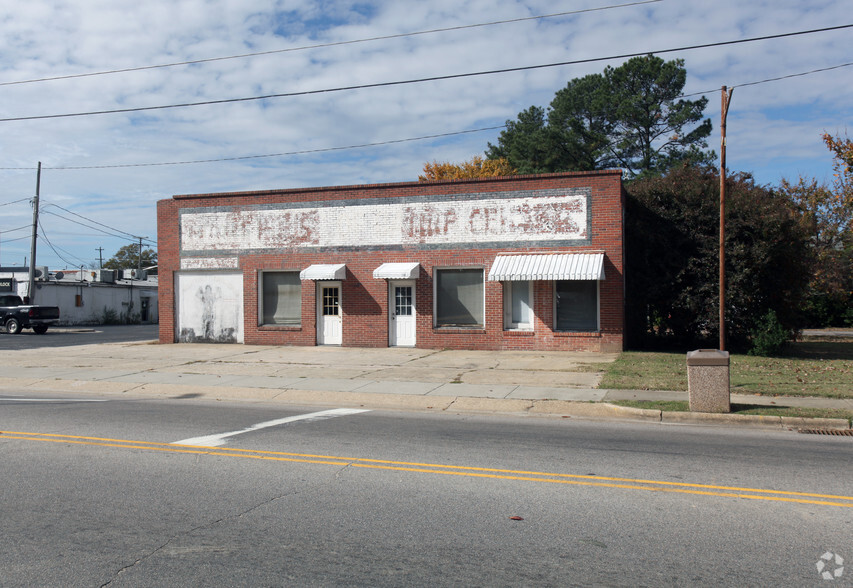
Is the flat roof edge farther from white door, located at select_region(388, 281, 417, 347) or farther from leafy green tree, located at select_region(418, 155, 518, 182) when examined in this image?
A: leafy green tree, located at select_region(418, 155, 518, 182)

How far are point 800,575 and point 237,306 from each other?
20.4 m

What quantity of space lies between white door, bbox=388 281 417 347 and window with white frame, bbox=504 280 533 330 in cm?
290

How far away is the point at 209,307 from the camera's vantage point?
23.1 metres

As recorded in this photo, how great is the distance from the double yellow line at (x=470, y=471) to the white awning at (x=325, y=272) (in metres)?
12.0


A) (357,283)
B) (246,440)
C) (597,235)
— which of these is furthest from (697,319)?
(246,440)

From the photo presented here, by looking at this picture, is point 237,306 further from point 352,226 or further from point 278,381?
point 278,381

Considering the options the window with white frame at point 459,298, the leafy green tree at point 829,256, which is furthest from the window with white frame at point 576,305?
the leafy green tree at point 829,256

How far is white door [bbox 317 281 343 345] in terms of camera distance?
71.1ft

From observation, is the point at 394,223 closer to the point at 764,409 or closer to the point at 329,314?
the point at 329,314

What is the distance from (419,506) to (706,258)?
15.4 m

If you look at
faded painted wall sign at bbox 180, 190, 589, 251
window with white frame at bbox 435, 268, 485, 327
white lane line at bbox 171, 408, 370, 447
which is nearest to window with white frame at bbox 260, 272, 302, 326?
faded painted wall sign at bbox 180, 190, 589, 251

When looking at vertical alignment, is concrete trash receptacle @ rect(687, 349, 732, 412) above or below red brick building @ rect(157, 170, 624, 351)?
below

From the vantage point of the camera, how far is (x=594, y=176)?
19000mm

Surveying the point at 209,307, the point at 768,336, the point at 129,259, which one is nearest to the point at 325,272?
the point at 209,307
